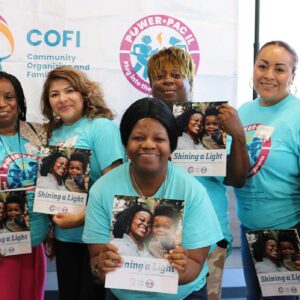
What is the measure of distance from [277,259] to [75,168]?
90 centimetres

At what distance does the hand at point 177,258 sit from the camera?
52.8 inches

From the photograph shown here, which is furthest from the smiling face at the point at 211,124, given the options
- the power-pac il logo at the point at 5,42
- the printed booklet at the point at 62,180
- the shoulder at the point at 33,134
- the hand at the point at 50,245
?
the power-pac il logo at the point at 5,42

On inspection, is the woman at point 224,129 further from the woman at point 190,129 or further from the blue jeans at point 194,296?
the blue jeans at point 194,296

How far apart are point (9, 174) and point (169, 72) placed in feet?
2.79

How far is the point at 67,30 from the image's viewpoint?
9.96 ft

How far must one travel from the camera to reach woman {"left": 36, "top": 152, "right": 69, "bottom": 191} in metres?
1.75

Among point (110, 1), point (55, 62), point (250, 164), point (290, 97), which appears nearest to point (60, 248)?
point (250, 164)

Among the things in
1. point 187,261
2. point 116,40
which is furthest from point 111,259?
point 116,40

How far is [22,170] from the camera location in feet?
6.38

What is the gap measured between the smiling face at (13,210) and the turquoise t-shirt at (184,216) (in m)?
0.47

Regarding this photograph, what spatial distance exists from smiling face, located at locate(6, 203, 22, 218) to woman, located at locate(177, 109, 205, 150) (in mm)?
724

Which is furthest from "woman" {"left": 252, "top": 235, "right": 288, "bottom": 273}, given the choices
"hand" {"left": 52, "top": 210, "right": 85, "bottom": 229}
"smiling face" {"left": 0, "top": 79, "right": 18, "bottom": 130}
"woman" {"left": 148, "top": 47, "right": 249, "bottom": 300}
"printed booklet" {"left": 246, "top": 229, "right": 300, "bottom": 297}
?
"smiling face" {"left": 0, "top": 79, "right": 18, "bottom": 130}

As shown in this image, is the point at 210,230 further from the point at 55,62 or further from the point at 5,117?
the point at 55,62

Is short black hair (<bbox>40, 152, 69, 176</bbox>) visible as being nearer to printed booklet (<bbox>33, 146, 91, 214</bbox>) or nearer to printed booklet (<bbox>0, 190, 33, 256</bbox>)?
printed booklet (<bbox>33, 146, 91, 214</bbox>)
